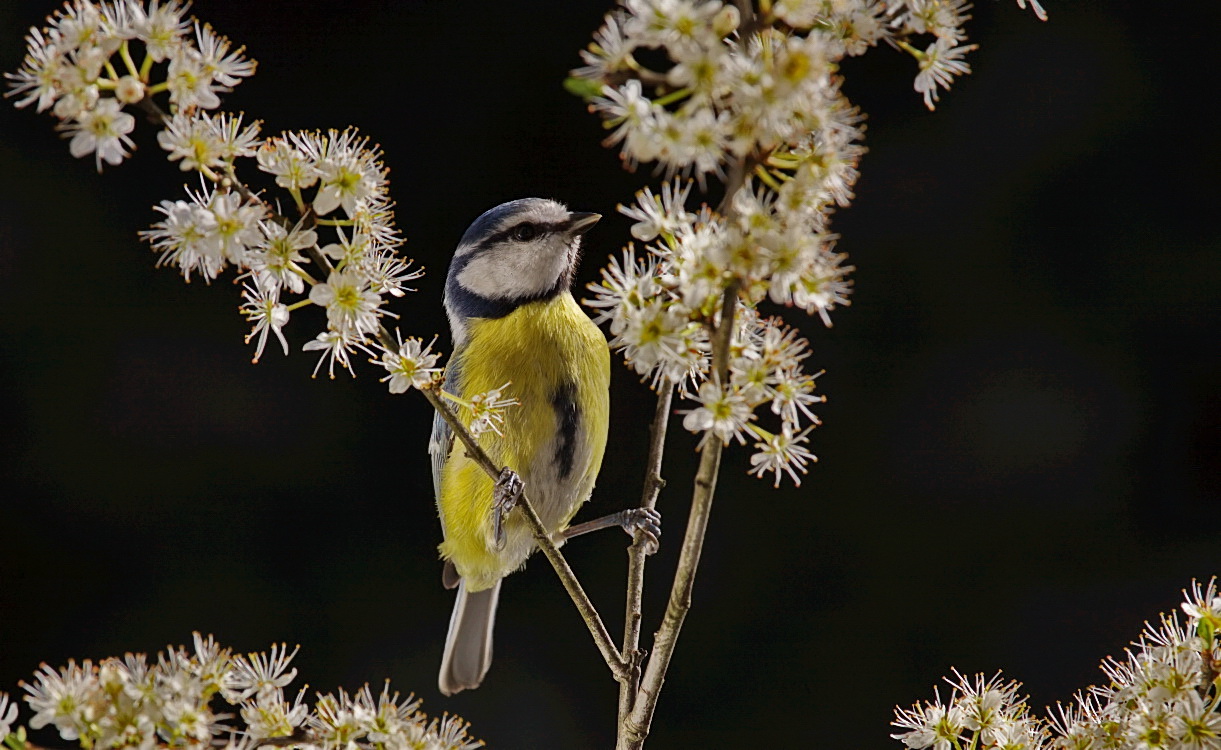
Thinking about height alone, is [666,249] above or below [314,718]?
above

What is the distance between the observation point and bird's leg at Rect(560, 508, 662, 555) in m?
1.00

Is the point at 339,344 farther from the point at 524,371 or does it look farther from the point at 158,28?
the point at 524,371

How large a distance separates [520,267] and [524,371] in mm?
163

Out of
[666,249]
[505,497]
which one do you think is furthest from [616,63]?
[505,497]

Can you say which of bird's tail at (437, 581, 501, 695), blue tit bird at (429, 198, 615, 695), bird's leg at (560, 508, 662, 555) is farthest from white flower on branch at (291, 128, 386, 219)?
bird's tail at (437, 581, 501, 695)

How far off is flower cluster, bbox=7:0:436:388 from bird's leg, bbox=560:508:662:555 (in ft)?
1.00

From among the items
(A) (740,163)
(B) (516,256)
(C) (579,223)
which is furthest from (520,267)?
(A) (740,163)

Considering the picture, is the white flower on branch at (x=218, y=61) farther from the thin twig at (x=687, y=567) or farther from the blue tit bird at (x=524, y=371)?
the blue tit bird at (x=524, y=371)

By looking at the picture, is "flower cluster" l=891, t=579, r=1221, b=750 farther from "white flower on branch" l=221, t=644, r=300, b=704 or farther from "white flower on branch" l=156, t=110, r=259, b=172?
"white flower on branch" l=156, t=110, r=259, b=172

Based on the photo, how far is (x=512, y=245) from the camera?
1.44 m

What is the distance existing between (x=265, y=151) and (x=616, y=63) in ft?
0.91

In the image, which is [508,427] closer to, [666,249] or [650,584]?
[666,249]

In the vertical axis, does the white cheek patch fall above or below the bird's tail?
above

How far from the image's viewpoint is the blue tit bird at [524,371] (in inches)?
54.1
